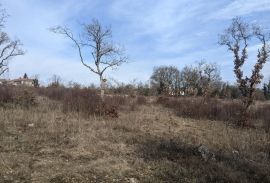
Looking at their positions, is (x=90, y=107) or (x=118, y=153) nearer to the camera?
(x=118, y=153)

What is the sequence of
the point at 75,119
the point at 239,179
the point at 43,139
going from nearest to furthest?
1. the point at 239,179
2. the point at 43,139
3. the point at 75,119

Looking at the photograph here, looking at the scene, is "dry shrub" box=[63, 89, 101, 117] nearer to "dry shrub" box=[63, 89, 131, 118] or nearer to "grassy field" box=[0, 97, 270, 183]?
"dry shrub" box=[63, 89, 131, 118]

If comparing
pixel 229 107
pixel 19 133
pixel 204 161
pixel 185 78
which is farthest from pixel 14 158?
pixel 185 78

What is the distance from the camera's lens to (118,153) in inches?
387

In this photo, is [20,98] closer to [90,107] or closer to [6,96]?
[6,96]

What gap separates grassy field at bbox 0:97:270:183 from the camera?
810cm

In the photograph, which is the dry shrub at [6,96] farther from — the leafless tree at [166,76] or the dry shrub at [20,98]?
the leafless tree at [166,76]

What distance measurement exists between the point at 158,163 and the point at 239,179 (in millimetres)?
1912

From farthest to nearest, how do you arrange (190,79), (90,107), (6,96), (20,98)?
1. (190,79)
2. (6,96)
3. (20,98)
4. (90,107)

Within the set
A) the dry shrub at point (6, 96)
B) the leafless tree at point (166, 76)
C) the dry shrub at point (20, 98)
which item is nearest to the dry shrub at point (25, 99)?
the dry shrub at point (20, 98)

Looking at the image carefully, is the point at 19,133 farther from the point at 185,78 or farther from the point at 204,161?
the point at 185,78

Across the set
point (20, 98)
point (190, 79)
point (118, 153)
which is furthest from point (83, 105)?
point (190, 79)

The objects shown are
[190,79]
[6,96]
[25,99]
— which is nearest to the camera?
[25,99]

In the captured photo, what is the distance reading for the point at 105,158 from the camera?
9281 mm
